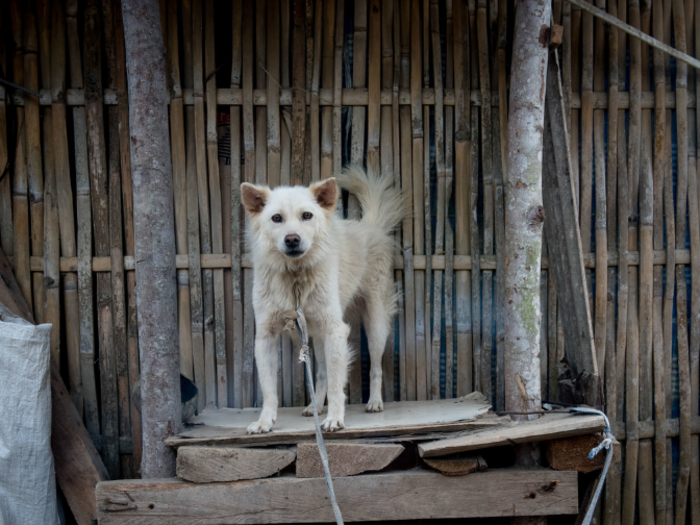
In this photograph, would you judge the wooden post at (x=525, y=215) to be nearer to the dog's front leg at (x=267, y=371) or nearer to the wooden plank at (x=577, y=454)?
the wooden plank at (x=577, y=454)

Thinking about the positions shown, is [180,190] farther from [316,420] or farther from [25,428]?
[316,420]

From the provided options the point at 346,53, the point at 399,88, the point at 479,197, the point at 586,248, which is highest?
the point at 346,53

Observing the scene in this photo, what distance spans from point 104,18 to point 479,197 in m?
3.24

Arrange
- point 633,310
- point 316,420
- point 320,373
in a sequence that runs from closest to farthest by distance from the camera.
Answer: point 316,420 < point 320,373 < point 633,310

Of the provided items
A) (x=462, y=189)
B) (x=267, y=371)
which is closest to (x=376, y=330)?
(x=267, y=371)

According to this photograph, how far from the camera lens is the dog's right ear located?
3.54m

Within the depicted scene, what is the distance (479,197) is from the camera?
183 inches

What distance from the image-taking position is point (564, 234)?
12.8ft

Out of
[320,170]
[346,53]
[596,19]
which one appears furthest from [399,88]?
[596,19]

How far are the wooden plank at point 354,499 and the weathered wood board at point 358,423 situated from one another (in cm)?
24

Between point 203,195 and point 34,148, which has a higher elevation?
point 34,148

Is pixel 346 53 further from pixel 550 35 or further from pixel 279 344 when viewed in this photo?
pixel 279 344

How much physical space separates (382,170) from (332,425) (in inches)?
82.2

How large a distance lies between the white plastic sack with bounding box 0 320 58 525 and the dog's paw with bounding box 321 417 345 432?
6.14 feet
